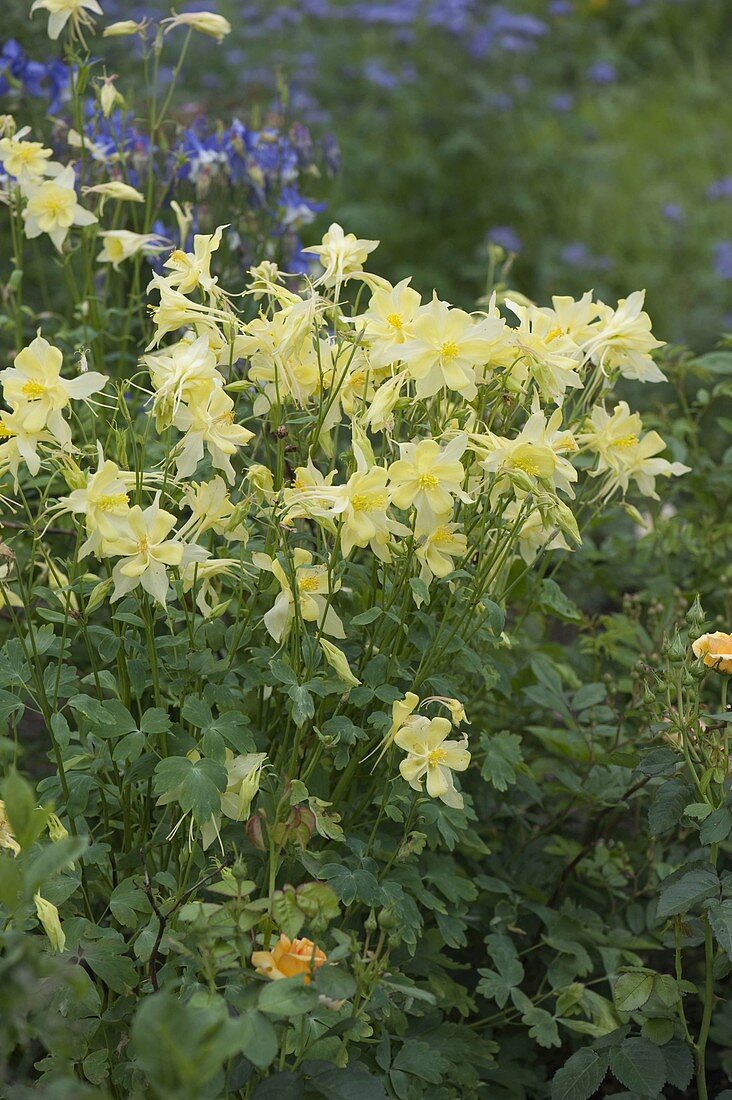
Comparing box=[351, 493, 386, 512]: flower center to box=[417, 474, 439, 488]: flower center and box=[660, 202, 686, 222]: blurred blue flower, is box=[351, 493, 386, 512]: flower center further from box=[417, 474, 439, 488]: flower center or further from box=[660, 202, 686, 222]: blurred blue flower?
box=[660, 202, 686, 222]: blurred blue flower

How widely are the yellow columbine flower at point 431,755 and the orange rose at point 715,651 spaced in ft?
1.11

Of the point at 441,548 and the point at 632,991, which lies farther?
the point at 632,991

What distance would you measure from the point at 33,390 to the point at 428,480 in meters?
0.48

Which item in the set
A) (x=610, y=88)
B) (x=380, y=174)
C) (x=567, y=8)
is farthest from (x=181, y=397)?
(x=610, y=88)

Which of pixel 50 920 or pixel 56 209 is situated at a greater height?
pixel 56 209

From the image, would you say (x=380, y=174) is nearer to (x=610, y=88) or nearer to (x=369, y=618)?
(x=610, y=88)

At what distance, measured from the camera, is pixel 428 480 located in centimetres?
146

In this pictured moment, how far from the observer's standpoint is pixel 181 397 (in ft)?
4.86

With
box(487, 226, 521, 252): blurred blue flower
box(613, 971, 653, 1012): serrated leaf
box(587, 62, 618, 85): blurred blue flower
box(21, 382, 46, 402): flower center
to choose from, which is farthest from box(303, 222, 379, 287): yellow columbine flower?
box(587, 62, 618, 85): blurred blue flower

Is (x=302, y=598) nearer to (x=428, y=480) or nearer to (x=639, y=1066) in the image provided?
(x=428, y=480)

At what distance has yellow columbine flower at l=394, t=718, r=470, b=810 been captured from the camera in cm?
154

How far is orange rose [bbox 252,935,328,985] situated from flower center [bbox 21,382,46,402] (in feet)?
2.25

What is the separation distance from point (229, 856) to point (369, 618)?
0.41 m

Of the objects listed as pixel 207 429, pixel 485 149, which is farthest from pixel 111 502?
pixel 485 149
